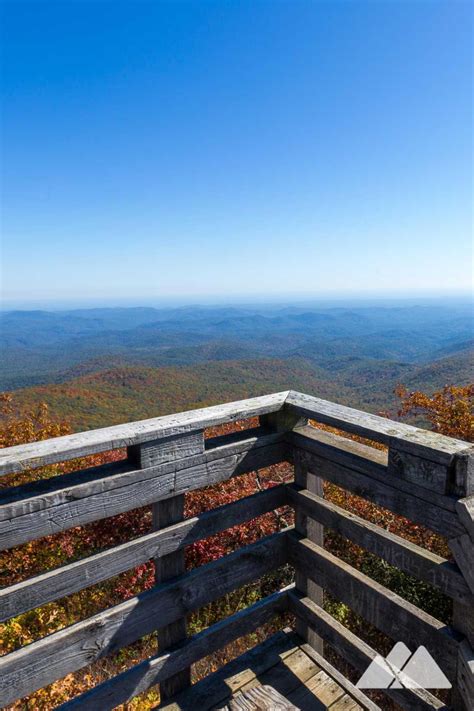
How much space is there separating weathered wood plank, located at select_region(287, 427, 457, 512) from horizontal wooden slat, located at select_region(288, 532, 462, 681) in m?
0.55

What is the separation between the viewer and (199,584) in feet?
7.42

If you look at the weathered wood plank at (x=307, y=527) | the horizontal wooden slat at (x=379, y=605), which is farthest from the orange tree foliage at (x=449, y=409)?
the horizontal wooden slat at (x=379, y=605)

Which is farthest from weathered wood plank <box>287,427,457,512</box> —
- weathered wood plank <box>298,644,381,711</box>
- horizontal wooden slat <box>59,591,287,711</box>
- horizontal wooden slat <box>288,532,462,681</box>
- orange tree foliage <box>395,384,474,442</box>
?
orange tree foliage <box>395,384,474,442</box>

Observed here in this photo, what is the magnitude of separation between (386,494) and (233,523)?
880mm

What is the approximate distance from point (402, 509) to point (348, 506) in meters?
4.89

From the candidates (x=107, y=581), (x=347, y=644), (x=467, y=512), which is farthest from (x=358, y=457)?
(x=107, y=581)

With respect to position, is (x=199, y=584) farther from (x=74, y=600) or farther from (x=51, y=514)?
(x=74, y=600)

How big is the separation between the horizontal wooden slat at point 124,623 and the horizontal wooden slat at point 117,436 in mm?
800

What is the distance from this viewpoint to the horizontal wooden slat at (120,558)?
1676mm

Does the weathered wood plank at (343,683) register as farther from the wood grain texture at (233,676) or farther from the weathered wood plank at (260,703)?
the weathered wood plank at (260,703)

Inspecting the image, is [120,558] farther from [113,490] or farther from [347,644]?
[347,644]

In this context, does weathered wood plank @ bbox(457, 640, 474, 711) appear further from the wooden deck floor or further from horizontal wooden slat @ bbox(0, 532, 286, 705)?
horizontal wooden slat @ bbox(0, 532, 286, 705)
